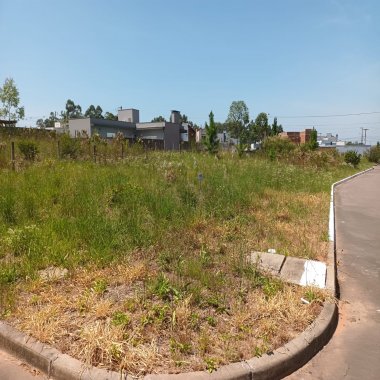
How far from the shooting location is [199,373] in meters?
2.54

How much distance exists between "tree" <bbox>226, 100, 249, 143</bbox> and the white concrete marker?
281ft

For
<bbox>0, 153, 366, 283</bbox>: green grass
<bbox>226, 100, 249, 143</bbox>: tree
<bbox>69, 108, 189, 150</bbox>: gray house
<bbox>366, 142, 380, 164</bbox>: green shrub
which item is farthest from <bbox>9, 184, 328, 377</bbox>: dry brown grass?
<bbox>226, 100, 249, 143</bbox>: tree

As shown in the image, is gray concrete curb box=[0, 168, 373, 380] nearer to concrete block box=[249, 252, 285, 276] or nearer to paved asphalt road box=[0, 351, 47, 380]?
paved asphalt road box=[0, 351, 47, 380]

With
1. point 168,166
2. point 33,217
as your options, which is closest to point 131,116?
point 168,166

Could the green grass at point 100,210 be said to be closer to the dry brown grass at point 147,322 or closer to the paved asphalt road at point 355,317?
the dry brown grass at point 147,322

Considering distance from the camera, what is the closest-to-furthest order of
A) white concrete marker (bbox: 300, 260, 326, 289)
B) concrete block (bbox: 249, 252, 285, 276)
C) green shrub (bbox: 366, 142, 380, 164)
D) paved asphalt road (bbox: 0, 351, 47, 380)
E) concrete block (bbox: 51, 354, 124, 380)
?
1. concrete block (bbox: 51, 354, 124, 380)
2. paved asphalt road (bbox: 0, 351, 47, 380)
3. white concrete marker (bbox: 300, 260, 326, 289)
4. concrete block (bbox: 249, 252, 285, 276)
5. green shrub (bbox: 366, 142, 380, 164)

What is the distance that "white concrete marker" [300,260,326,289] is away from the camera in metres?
4.18

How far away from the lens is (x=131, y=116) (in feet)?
192

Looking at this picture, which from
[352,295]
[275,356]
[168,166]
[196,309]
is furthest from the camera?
[168,166]

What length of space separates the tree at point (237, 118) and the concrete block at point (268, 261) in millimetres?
85553

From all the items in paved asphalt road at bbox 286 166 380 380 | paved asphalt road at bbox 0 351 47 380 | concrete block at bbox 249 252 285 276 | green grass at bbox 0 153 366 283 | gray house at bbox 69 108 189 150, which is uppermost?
gray house at bbox 69 108 189 150

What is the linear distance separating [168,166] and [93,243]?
6.54m

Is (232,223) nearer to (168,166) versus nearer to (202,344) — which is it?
(202,344)

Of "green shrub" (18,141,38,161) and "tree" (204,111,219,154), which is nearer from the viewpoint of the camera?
"green shrub" (18,141,38,161)
